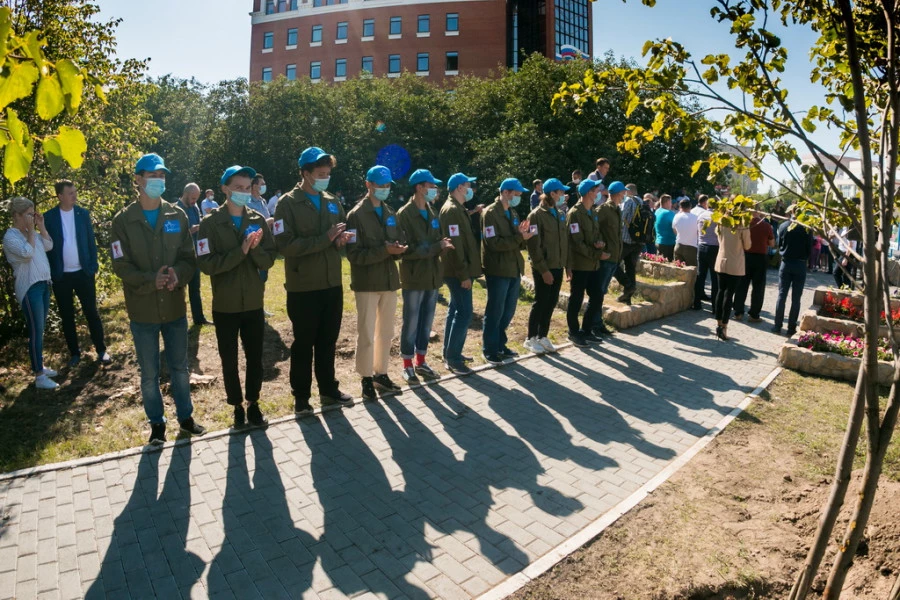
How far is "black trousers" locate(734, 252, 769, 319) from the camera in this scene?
36.0 ft

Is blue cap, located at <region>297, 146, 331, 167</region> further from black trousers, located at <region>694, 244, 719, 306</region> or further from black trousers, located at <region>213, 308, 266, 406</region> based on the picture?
black trousers, located at <region>694, 244, 719, 306</region>

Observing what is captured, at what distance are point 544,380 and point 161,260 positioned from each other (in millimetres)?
4558

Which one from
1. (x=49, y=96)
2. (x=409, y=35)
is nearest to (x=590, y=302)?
(x=49, y=96)

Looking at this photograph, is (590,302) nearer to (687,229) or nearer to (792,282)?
(792,282)

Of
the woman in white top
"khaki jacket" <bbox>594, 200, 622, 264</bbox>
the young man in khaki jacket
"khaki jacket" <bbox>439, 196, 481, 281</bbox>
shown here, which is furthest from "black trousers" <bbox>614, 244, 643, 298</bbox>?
the woman in white top

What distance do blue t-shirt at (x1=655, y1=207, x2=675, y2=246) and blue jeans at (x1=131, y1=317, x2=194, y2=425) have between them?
11.2 metres

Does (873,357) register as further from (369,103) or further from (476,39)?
(476,39)

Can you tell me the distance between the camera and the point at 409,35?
199ft

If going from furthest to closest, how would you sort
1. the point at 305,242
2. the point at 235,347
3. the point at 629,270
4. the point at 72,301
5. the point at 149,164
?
the point at 629,270
the point at 72,301
the point at 305,242
the point at 235,347
the point at 149,164

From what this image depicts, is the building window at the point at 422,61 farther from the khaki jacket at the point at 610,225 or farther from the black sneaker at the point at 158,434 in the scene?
the black sneaker at the point at 158,434

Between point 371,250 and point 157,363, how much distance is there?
7.54 feet

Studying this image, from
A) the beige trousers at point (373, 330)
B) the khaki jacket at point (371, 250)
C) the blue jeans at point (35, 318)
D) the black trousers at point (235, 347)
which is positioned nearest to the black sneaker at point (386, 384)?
the beige trousers at point (373, 330)

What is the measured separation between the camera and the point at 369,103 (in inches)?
1221

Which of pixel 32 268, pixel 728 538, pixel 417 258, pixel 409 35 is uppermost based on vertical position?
pixel 409 35
